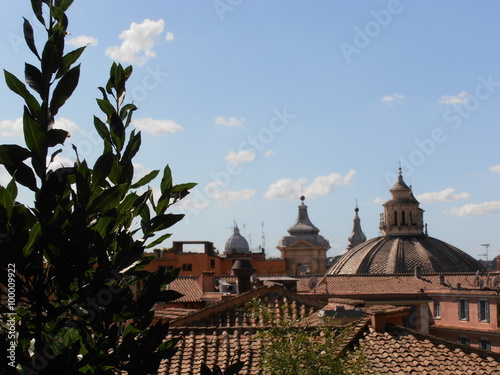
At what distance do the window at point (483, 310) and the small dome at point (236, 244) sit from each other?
36.3 m

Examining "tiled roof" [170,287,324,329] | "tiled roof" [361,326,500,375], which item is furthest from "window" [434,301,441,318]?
"tiled roof" [361,326,500,375]

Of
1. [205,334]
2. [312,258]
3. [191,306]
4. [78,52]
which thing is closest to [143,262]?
[78,52]

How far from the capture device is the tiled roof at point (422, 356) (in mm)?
11391

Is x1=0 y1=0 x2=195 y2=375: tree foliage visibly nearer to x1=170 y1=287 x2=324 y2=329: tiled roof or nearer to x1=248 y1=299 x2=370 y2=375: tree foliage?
x1=248 y1=299 x2=370 y2=375: tree foliage

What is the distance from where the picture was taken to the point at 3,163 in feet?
10.2

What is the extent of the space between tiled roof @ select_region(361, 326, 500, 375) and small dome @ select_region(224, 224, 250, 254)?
5425cm

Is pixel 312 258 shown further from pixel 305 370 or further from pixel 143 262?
pixel 143 262

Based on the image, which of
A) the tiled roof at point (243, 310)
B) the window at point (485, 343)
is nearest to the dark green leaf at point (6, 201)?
the tiled roof at point (243, 310)

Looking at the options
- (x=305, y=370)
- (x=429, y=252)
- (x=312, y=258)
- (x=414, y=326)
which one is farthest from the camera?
(x=312, y=258)

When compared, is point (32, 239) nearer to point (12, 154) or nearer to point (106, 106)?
point (12, 154)

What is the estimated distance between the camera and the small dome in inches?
2645

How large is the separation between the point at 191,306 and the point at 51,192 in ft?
74.9

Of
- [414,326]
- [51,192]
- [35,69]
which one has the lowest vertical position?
[414,326]

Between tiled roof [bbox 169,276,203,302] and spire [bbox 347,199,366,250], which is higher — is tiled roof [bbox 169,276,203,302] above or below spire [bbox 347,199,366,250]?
below
